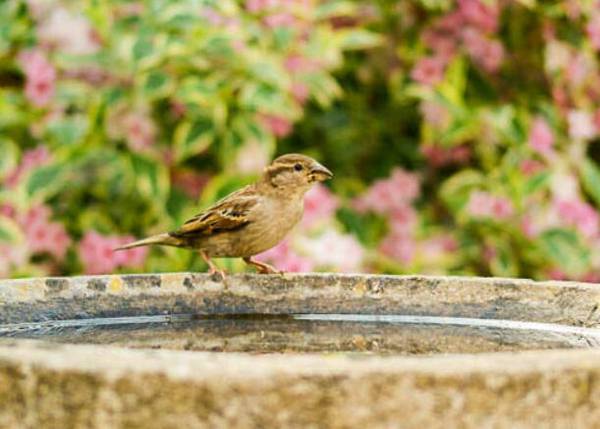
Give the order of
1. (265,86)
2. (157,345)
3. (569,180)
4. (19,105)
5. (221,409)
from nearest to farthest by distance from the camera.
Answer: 1. (221,409)
2. (157,345)
3. (265,86)
4. (19,105)
5. (569,180)

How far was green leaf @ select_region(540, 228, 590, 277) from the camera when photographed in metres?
3.88

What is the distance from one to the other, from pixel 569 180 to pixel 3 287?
262cm

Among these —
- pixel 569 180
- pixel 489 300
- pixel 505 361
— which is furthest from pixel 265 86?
pixel 505 361

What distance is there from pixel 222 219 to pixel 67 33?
1315mm

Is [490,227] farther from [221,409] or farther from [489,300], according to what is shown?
[221,409]

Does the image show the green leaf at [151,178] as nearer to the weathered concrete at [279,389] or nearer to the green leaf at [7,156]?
the green leaf at [7,156]

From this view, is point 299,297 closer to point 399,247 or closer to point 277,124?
point 277,124

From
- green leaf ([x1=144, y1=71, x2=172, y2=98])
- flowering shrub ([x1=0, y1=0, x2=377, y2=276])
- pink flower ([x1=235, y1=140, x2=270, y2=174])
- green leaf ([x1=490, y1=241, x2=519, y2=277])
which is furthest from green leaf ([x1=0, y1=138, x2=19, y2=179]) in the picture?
green leaf ([x1=490, y1=241, x2=519, y2=277])

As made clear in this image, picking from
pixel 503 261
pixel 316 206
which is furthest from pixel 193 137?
pixel 503 261

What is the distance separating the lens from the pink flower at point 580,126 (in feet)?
14.0

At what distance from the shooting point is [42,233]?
12.3 feet

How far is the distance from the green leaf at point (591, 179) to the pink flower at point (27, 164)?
5.44 ft

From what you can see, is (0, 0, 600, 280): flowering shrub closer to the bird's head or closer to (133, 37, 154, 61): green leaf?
(133, 37, 154, 61): green leaf

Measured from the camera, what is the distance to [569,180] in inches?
163
